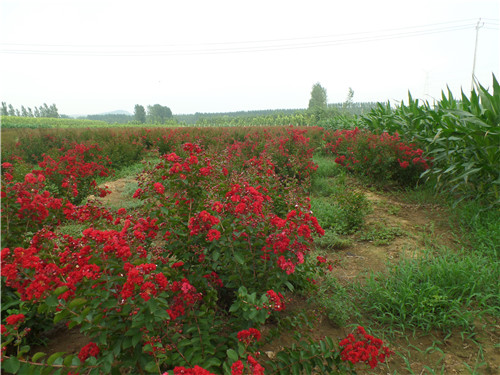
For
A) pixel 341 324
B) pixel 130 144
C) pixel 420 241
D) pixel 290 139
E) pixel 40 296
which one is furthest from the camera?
pixel 130 144

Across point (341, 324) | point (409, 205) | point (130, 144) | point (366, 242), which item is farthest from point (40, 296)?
point (130, 144)

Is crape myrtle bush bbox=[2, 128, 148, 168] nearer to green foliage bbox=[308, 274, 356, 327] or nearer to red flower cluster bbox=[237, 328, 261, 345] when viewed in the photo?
green foliage bbox=[308, 274, 356, 327]

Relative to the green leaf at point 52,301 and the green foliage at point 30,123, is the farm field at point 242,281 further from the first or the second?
the green foliage at point 30,123

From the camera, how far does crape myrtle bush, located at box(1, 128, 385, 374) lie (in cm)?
138

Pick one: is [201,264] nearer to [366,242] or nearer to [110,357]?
[110,357]

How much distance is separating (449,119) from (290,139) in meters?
3.34

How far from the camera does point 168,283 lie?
5.36 ft

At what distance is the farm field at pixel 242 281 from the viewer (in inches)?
57.1

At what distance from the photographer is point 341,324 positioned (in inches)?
95.6

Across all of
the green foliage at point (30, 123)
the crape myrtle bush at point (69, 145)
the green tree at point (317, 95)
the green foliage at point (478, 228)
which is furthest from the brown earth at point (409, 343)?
the green tree at point (317, 95)

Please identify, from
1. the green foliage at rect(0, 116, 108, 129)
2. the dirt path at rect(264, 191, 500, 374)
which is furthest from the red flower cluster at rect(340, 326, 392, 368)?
the green foliage at rect(0, 116, 108, 129)

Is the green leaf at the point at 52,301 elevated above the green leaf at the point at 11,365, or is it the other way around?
the green leaf at the point at 52,301

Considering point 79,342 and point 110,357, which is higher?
point 110,357

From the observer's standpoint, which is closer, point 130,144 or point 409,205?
point 409,205
